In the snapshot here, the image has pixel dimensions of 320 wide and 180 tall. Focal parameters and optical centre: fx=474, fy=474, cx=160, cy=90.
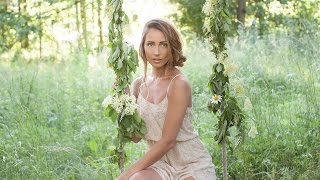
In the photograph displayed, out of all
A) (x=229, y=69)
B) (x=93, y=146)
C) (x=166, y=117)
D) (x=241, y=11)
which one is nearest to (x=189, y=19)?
(x=241, y=11)

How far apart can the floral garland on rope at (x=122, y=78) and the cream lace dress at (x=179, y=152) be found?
131 millimetres

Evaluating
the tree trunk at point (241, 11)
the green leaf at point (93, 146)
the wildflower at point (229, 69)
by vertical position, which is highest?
the tree trunk at point (241, 11)

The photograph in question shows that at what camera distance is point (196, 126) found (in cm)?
420

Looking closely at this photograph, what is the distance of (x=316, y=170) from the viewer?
132 inches

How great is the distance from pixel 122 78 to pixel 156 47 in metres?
0.27

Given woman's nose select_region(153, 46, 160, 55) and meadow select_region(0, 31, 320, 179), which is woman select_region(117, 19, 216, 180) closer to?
woman's nose select_region(153, 46, 160, 55)

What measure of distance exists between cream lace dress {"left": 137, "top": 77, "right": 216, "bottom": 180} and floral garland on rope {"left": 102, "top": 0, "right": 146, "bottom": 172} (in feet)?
0.43

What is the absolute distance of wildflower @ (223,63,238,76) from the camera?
2.69m

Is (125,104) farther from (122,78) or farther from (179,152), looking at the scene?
(179,152)

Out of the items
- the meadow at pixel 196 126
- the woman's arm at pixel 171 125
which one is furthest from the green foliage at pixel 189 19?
the woman's arm at pixel 171 125

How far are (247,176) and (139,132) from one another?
1254 millimetres

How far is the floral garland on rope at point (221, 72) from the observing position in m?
2.72

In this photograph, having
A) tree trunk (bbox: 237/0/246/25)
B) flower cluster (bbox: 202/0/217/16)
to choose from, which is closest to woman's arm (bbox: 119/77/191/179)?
flower cluster (bbox: 202/0/217/16)

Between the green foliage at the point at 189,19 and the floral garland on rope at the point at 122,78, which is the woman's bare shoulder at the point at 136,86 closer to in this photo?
the floral garland on rope at the point at 122,78
